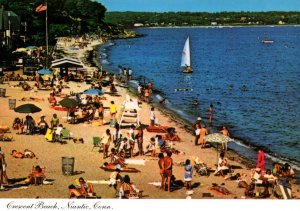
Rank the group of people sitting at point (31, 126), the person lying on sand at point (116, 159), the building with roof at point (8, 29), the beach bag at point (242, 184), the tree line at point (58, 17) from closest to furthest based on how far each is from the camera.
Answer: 1. the beach bag at point (242, 184)
2. the person lying on sand at point (116, 159)
3. the group of people sitting at point (31, 126)
4. the building with roof at point (8, 29)
5. the tree line at point (58, 17)

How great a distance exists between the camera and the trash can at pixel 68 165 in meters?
18.6

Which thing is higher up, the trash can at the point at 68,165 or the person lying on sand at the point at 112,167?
the trash can at the point at 68,165

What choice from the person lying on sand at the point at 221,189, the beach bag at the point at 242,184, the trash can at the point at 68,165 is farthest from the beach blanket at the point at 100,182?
the beach bag at the point at 242,184

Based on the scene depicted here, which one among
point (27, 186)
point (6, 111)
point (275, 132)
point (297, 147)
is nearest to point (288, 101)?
point (275, 132)

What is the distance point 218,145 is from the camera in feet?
89.6

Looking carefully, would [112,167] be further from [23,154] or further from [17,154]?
[17,154]

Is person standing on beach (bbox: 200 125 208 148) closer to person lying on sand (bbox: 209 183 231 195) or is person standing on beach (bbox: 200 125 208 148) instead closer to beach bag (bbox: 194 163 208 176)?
beach bag (bbox: 194 163 208 176)

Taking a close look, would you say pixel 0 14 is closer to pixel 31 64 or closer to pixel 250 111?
pixel 31 64

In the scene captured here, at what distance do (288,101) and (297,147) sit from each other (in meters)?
20.4

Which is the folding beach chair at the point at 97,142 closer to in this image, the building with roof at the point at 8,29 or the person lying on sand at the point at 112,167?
the person lying on sand at the point at 112,167

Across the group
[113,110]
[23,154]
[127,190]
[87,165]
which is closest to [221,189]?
[127,190]

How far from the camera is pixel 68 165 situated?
61.1ft

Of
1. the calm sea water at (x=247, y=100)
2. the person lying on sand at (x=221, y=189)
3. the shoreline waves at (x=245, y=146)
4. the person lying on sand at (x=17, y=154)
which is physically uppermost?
the person lying on sand at (x=17, y=154)

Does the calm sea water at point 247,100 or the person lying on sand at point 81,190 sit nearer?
the person lying on sand at point 81,190
